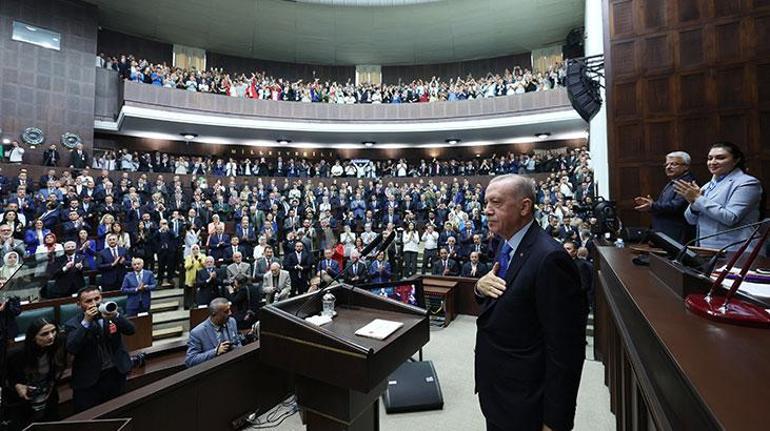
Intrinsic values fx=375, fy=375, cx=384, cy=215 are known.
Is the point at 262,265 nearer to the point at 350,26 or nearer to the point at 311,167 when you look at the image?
the point at 311,167

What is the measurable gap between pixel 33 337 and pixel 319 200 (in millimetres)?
7425

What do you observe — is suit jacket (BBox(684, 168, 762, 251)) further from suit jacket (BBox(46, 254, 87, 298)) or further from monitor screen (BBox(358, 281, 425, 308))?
suit jacket (BBox(46, 254, 87, 298))

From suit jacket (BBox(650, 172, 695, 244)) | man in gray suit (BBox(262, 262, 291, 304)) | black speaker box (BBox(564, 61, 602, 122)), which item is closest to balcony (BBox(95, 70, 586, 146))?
black speaker box (BBox(564, 61, 602, 122))

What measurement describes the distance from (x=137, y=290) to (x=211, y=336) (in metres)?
2.37

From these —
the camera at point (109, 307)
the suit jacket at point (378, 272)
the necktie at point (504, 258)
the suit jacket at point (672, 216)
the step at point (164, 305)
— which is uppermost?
the suit jacket at point (672, 216)

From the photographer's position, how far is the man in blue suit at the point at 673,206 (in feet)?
6.97

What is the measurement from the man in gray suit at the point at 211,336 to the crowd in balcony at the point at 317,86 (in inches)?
439

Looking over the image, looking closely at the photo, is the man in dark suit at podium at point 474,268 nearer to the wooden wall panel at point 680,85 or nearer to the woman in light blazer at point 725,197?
the wooden wall panel at point 680,85

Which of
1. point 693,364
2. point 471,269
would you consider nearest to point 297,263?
point 471,269

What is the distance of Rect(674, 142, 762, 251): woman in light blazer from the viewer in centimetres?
161

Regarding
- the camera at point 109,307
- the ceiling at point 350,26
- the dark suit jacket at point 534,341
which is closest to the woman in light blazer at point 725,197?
the dark suit jacket at point 534,341

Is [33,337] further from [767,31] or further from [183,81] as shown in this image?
[183,81]

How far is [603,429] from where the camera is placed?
2600mm

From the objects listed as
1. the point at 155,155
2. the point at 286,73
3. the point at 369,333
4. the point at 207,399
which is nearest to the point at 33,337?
the point at 207,399
